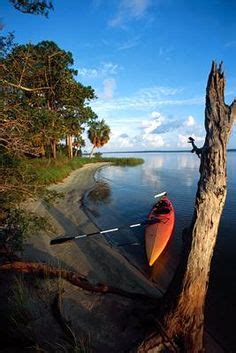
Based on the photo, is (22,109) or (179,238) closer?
(22,109)

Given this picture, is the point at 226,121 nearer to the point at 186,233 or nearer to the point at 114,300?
the point at 186,233

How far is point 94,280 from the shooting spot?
8430 millimetres

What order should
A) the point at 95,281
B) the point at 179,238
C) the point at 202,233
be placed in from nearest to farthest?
the point at 202,233
the point at 95,281
the point at 179,238

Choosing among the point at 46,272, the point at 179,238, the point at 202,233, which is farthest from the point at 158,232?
the point at 202,233

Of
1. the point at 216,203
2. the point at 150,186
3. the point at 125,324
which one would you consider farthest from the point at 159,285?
the point at 150,186

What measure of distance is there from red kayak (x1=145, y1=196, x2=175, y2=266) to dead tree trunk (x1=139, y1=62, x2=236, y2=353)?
5.14m

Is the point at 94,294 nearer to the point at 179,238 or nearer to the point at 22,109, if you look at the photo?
the point at 22,109

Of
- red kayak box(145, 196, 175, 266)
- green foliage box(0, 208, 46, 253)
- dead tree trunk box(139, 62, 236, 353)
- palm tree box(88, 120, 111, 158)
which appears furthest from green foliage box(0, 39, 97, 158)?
palm tree box(88, 120, 111, 158)

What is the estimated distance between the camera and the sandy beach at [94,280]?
17.9ft

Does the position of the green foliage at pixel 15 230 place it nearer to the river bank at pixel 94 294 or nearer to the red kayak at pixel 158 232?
the river bank at pixel 94 294

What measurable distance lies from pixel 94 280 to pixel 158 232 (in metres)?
4.31

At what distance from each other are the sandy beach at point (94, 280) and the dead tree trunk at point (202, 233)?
93 cm

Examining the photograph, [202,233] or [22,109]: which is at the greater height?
[22,109]

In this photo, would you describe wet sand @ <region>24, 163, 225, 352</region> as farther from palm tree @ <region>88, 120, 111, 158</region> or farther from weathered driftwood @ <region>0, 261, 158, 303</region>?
palm tree @ <region>88, 120, 111, 158</region>
